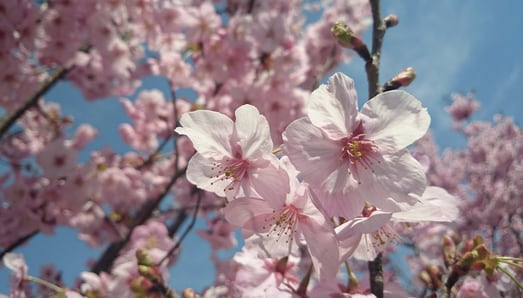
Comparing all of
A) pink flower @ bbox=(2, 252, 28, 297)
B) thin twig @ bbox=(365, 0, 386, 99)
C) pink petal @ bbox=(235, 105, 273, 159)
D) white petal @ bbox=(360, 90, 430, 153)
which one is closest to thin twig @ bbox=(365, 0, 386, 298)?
thin twig @ bbox=(365, 0, 386, 99)

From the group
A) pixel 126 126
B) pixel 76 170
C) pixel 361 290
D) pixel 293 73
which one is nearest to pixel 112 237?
pixel 76 170

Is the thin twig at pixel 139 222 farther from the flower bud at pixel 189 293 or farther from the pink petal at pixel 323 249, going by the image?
the pink petal at pixel 323 249

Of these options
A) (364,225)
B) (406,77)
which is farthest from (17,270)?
(406,77)

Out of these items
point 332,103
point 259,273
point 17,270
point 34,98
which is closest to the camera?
point 332,103

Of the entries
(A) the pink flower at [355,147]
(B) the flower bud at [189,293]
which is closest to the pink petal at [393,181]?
(A) the pink flower at [355,147]

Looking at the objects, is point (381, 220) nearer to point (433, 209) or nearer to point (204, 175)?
point (433, 209)

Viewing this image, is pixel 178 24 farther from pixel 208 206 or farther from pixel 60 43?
pixel 208 206

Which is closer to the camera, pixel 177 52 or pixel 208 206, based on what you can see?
pixel 177 52
